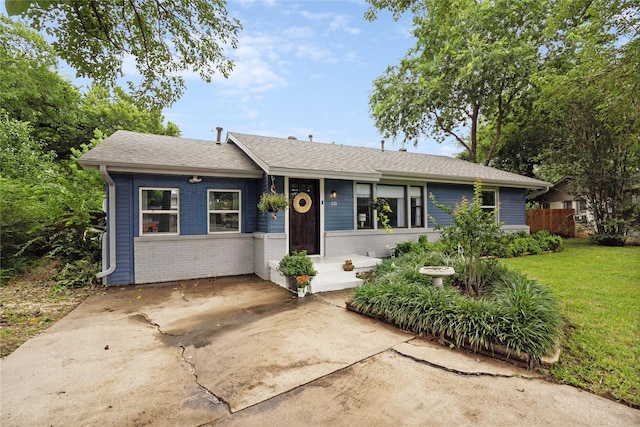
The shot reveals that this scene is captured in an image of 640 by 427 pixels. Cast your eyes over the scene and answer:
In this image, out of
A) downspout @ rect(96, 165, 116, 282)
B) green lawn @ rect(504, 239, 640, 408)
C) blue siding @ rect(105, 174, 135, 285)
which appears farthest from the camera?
blue siding @ rect(105, 174, 135, 285)

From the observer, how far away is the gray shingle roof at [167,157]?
6501mm

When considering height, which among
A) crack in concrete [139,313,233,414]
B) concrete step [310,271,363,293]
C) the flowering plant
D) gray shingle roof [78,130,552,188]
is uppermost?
gray shingle roof [78,130,552,188]

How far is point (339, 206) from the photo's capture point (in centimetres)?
859

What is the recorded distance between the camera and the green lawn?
2.90 meters

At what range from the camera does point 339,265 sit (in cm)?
760

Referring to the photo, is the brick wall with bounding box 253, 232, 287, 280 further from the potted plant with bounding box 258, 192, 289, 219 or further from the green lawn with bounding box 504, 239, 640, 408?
the green lawn with bounding box 504, 239, 640, 408

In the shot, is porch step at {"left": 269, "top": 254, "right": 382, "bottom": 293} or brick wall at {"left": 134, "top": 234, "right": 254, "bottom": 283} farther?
brick wall at {"left": 134, "top": 234, "right": 254, "bottom": 283}

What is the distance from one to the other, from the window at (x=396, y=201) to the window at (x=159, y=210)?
5748 mm

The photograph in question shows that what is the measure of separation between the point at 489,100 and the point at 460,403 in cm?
1710

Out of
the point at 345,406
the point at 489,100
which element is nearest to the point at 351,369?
the point at 345,406

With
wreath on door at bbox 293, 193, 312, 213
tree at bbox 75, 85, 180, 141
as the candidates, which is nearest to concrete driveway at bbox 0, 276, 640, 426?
wreath on door at bbox 293, 193, 312, 213

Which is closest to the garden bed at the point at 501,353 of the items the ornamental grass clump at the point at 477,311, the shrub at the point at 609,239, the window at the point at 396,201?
the ornamental grass clump at the point at 477,311

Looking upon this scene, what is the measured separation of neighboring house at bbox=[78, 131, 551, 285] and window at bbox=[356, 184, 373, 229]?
3 cm

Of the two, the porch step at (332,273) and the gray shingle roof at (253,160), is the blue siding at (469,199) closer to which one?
the gray shingle roof at (253,160)
